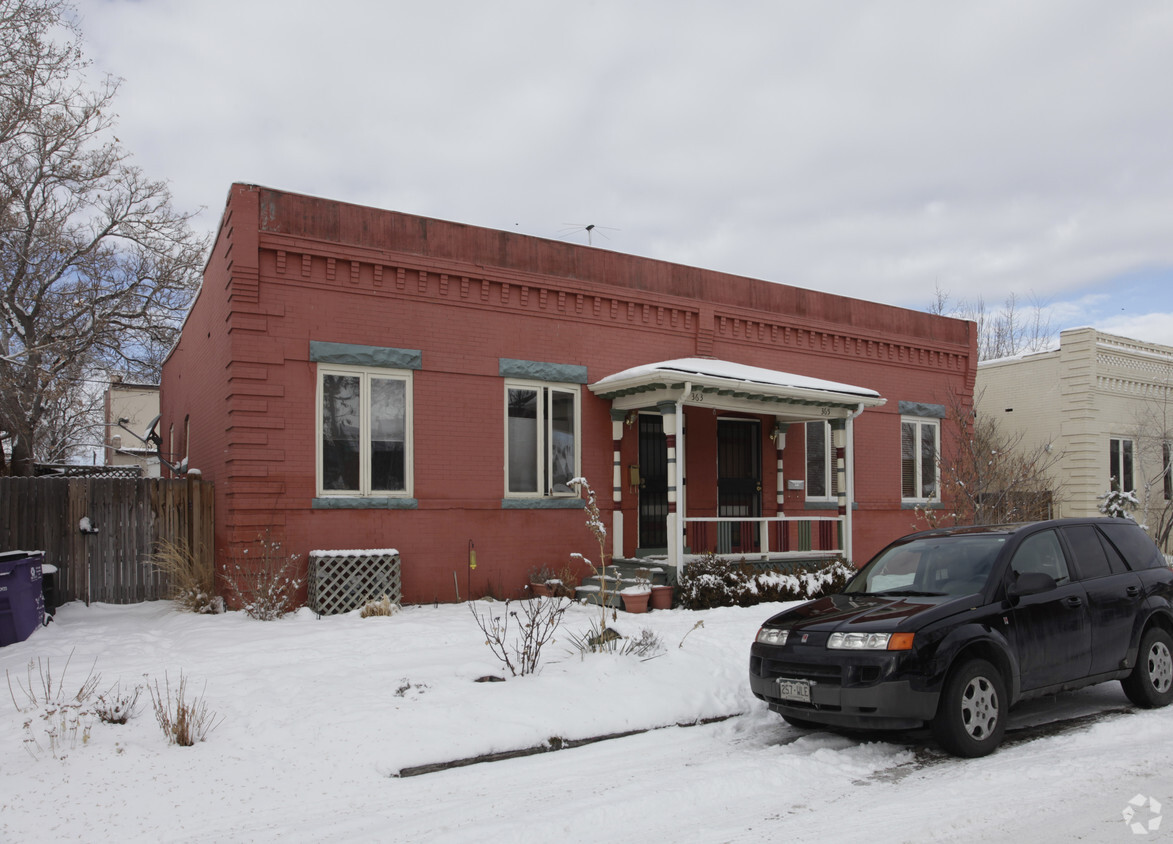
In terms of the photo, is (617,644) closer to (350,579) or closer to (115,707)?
(350,579)

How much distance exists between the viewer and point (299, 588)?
11320 millimetres

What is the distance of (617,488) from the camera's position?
45.5 feet

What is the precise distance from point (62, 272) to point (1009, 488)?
880 inches

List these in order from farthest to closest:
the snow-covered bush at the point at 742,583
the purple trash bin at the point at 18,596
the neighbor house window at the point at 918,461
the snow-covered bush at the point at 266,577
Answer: the neighbor house window at the point at 918,461, the snow-covered bush at the point at 742,583, the snow-covered bush at the point at 266,577, the purple trash bin at the point at 18,596

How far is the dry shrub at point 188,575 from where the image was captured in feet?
36.7

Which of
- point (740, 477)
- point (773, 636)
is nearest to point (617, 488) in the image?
point (740, 477)

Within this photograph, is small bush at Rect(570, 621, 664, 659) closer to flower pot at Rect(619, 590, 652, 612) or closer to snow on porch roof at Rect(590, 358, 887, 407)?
flower pot at Rect(619, 590, 652, 612)

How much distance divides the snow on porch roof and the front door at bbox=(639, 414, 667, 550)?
1161mm

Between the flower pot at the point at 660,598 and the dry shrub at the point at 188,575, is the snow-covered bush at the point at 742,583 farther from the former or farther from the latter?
the dry shrub at the point at 188,575

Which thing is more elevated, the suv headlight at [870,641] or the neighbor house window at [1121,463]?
the neighbor house window at [1121,463]

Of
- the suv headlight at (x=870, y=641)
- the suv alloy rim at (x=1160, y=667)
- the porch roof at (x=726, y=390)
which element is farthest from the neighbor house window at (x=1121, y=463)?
the suv headlight at (x=870, y=641)

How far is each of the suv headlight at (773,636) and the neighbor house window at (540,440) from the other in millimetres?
6666

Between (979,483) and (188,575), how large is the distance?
1331cm

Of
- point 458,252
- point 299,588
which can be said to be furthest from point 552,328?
point 299,588
